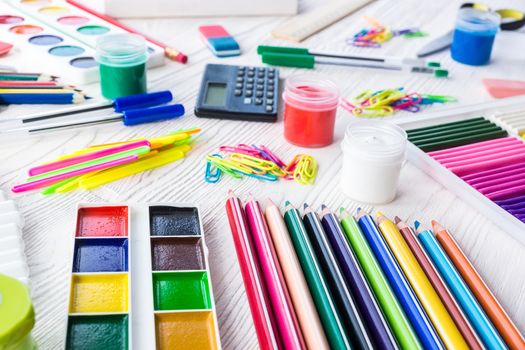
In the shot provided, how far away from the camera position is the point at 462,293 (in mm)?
586

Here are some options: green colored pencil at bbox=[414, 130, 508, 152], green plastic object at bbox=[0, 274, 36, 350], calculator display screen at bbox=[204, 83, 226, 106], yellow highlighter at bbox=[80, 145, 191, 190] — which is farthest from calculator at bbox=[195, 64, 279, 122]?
green plastic object at bbox=[0, 274, 36, 350]

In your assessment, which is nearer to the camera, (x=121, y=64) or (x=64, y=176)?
(x=64, y=176)

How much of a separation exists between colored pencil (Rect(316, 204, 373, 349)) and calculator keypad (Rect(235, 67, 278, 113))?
0.29m

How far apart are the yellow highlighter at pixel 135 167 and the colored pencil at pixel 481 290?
32 cm

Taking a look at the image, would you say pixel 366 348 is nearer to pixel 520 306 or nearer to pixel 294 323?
pixel 294 323

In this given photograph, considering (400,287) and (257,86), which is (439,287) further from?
(257,86)

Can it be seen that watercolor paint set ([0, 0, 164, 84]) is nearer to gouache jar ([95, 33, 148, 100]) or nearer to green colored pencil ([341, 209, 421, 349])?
gouache jar ([95, 33, 148, 100])

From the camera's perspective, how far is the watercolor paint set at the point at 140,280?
530 mm

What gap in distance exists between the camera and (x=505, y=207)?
28.3 inches

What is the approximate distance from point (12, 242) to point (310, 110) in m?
0.39

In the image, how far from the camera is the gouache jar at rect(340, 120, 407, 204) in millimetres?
712

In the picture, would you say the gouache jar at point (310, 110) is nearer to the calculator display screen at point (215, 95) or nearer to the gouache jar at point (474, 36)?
the calculator display screen at point (215, 95)

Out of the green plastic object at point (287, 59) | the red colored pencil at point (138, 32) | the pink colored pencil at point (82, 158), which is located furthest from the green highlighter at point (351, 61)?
the pink colored pencil at point (82, 158)

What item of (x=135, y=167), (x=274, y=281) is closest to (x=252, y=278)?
(x=274, y=281)
